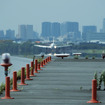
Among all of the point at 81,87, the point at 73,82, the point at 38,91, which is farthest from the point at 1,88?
the point at 73,82

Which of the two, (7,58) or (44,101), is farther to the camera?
(7,58)

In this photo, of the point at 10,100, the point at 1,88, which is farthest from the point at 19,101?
the point at 1,88

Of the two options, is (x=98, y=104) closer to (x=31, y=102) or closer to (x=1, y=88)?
(x=31, y=102)

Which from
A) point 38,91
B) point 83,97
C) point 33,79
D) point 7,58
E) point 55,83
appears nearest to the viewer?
point 83,97

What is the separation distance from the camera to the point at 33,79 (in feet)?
117

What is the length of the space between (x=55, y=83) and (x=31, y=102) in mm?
9442

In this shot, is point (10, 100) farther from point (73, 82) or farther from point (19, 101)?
point (73, 82)

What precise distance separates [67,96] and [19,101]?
271 centimetres

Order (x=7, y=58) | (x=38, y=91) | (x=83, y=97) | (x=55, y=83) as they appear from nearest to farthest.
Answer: (x=83, y=97), (x=38, y=91), (x=7, y=58), (x=55, y=83)

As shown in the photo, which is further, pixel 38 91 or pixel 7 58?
pixel 7 58

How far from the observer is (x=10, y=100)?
23.9m

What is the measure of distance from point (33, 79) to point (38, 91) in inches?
308

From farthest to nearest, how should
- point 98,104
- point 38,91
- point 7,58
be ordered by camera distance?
point 7,58 → point 38,91 → point 98,104

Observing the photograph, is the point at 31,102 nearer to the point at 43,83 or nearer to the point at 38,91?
the point at 38,91
